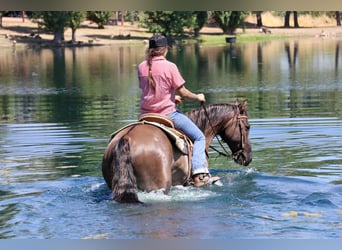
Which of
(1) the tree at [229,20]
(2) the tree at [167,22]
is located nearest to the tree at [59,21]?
(2) the tree at [167,22]

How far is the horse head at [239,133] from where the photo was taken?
888cm

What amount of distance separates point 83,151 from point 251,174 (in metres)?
3.92

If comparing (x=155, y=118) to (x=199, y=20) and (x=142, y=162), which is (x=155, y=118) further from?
(x=199, y=20)

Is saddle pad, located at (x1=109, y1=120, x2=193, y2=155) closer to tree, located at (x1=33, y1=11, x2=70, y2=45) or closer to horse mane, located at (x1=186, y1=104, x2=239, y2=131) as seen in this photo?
horse mane, located at (x1=186, y1=104, x2=239, y2=131)

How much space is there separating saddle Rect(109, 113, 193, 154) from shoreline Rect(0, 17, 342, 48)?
64650mm

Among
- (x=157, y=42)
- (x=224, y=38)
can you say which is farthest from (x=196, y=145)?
(x=224, y=38)

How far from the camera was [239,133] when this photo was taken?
905 cm

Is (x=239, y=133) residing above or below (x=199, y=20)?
below

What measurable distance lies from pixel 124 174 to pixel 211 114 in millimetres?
2108

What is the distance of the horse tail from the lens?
691 cm

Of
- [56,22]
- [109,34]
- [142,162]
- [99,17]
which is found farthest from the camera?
[99,17]

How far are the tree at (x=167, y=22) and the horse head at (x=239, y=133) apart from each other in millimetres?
67386

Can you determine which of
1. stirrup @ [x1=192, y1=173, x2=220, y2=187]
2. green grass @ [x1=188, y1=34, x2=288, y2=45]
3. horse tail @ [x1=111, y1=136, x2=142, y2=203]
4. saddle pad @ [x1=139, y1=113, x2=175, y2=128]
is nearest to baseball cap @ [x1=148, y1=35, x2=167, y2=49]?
saddle pad @ [x1=139, y1=113, x2=175, y2=128]
